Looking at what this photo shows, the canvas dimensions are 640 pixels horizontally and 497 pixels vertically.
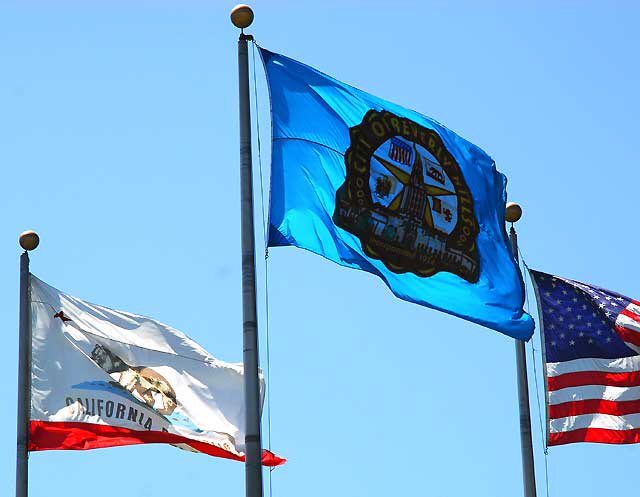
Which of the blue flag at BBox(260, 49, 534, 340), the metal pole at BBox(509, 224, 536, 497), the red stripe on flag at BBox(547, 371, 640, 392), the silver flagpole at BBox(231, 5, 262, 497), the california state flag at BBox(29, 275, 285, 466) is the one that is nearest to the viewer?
the silver flagpole at BBox(231, 5, 262, 497)

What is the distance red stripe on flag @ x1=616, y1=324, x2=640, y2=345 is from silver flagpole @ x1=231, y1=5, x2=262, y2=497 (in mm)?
9587

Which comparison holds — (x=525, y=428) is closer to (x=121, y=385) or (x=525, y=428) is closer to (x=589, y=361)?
(x=589, y=361)

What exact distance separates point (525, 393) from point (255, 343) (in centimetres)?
771

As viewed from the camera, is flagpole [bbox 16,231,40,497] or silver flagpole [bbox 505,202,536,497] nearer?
flagpole [bbox 16,231,40,497]

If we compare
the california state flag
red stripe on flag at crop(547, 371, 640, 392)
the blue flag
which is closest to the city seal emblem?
the blue flag

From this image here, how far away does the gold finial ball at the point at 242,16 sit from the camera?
19781 millimetres

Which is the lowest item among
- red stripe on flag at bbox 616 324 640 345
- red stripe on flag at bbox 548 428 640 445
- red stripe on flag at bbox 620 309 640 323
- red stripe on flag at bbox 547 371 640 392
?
red stripe on flag at bbox 548 428 640 445

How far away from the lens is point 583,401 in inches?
1019

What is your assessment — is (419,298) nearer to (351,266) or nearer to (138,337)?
(351,266)

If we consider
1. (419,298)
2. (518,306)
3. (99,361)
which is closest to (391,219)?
(419,298)

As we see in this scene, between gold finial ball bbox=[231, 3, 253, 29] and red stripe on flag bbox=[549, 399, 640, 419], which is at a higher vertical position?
gold finial ball bbox=[231, 3, 253, 29]

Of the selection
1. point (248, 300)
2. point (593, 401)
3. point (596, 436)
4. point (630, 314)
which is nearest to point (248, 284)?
point (248, 300)

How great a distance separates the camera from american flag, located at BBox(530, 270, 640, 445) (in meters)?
25.6

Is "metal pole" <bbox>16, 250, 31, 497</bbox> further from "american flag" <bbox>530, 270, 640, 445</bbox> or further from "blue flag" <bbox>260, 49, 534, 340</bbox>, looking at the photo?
"american flag" <bbox>530, 270, 640, 445</bbox>
